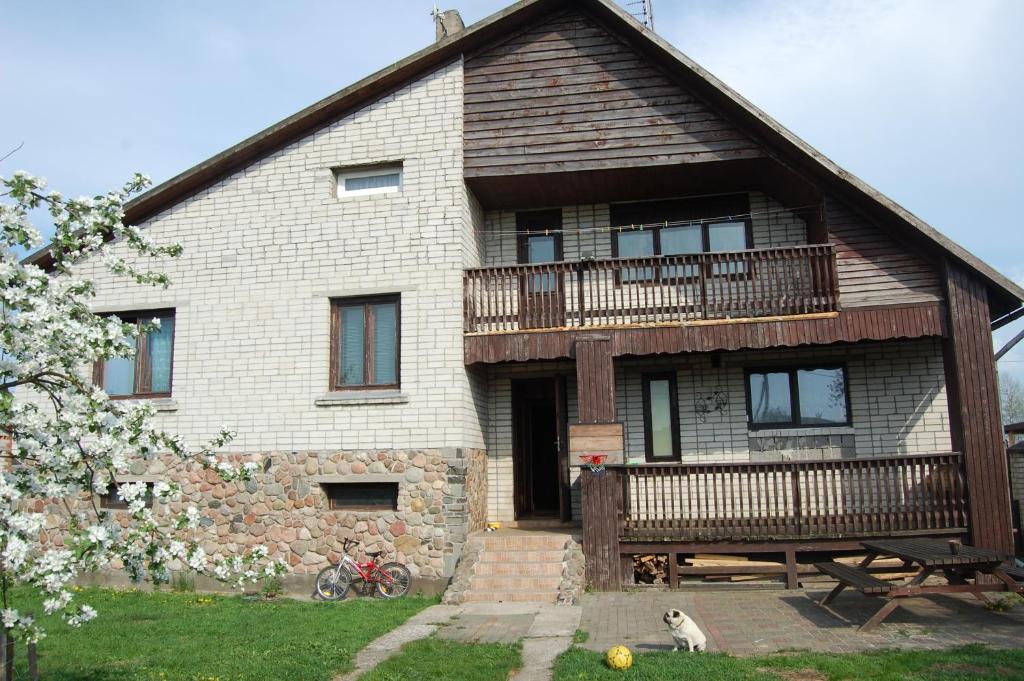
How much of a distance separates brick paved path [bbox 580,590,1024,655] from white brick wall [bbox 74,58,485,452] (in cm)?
388

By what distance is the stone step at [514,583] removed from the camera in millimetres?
11117

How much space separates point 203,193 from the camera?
14148 millimetres

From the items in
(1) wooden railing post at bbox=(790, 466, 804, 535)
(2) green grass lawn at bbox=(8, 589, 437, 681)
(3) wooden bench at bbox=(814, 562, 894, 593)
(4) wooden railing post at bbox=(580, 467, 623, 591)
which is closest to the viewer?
(2) green grass lawn at bbox=(8, 589, 437, 681)

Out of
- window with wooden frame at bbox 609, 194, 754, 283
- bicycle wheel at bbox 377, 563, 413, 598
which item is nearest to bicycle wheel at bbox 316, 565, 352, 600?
bicycle wheel at bbox 377, 563, 413, 598

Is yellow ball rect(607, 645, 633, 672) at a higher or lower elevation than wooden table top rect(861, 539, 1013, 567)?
lower

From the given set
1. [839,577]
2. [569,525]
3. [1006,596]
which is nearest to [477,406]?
[569,525]

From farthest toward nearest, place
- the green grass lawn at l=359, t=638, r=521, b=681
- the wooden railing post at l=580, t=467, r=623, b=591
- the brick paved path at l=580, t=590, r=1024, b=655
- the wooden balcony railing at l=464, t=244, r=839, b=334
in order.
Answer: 1. the wooden balcony railing at l=464, t=244, r=839, b=334
2. the wooden railing post at l=580, t=467, r=623, b=591
3. the brick paved path at l=580, t=590, r=1024, b=655
4. the green grass lawn at l=359, t=638, r=521, b=681

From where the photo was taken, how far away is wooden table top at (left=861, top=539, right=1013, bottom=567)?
27.7 feet

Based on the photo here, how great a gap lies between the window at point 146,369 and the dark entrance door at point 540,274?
6.13 metres

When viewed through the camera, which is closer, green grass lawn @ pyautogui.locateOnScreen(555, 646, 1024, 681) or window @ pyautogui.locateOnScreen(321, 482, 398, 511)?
green grass lawn @ pyautogui.locateOnScreen(555, 646, 1024, 681)

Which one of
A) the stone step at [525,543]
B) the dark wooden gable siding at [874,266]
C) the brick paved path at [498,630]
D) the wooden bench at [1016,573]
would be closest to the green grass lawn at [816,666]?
the brick paved path at [498,630]

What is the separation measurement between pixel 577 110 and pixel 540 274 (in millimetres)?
2734

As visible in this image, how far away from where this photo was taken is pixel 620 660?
23.7ft

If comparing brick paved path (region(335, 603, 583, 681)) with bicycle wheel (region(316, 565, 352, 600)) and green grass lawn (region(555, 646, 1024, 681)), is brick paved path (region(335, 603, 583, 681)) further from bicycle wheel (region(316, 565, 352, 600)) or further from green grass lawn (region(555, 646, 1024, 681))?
A: bicycle wheel (region(316, 565, 352, 600))
